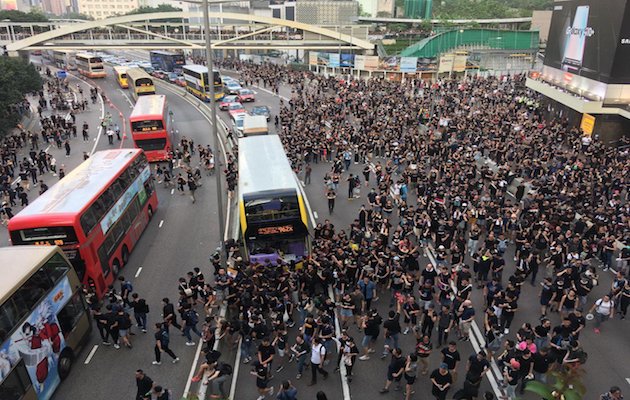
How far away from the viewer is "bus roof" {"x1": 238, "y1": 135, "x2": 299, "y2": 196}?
48.0ft

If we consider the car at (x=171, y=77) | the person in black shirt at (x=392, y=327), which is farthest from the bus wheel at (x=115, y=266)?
the car at (x=171, y=77)

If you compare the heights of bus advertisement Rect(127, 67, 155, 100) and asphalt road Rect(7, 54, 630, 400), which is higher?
bus advertisement Rect(127, 67, 155, 100)

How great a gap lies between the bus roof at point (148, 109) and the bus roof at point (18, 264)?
56.6 feet

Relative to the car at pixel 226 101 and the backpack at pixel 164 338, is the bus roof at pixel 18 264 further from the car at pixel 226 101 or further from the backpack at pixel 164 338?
the car at pixel 226 101

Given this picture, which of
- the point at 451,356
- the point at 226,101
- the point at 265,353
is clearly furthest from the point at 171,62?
the point at 451,356

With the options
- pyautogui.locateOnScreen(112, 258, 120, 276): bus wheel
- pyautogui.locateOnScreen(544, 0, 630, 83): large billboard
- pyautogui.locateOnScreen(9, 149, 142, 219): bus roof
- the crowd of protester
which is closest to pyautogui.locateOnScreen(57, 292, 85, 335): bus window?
pyautogui.locateOnScreen(9, 149, 142, 219): bus roof

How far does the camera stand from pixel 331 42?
243ft

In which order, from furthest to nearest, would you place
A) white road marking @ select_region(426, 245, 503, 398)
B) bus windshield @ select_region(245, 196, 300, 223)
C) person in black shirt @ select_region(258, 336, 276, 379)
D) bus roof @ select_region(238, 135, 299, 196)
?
bus roof @ select_region(238, 135, 299, 196) → bus windshield @ select_region(245, 196, 300, 223) → white road marking @ select_region(426, 245, 503, 398) → person in black shirt @ select_region(258, 336, 276, 379)

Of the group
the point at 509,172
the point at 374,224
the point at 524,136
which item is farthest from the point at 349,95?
the point at 374,224

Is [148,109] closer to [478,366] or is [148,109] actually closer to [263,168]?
[263,168]

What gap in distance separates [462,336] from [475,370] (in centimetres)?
285

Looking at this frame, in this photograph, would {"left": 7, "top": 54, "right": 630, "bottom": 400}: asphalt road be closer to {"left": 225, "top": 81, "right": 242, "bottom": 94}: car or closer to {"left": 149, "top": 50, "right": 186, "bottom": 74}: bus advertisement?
{"left": 225, "top": 81, "right": 242, "bottom": 94}: car

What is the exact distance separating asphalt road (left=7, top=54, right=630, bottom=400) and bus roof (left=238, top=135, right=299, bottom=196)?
133 inches

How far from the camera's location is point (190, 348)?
12.1 m
